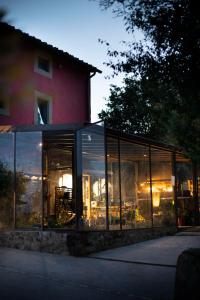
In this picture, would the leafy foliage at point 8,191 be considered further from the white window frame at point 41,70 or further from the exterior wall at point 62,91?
the white window frame at point 41,70

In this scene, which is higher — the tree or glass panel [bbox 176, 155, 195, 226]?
the tree

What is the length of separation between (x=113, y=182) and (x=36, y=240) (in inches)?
128

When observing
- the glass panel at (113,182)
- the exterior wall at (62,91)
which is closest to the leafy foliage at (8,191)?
the glass panel at (113,182)

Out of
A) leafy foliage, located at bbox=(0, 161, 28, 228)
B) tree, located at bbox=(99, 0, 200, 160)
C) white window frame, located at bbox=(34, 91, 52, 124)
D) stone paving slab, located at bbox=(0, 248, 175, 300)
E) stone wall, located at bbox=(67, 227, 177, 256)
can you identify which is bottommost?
stone paving slab, located at bbox=(0, 248, 175, 300)

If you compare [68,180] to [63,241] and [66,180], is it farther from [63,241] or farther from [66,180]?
[63,241]

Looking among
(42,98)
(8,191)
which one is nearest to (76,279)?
(8,191)

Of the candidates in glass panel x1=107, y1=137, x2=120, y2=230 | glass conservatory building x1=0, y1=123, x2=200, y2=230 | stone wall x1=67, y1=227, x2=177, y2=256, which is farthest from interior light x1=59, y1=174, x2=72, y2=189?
stone wall x1=67, y1=227, x2=177, y2=256

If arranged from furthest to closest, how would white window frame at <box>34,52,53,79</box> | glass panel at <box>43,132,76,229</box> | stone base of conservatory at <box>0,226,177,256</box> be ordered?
white window frame at <box>34,52,53,79</box>
glass panel at <box>43,132,76,229</box>
stone base of conservatory at <box>0,226,177,256</box>

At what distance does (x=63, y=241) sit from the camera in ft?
40.5

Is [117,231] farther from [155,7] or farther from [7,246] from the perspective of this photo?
[155,7]

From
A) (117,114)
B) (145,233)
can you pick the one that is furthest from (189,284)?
(117,114)

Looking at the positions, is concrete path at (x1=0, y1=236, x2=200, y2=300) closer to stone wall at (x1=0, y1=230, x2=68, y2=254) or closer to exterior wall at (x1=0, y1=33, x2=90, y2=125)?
stone wall at (x1=0, y1=230, x2=68, y2=254)

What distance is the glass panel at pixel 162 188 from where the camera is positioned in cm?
1669

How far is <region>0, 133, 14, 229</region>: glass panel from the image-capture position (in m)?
13.3
